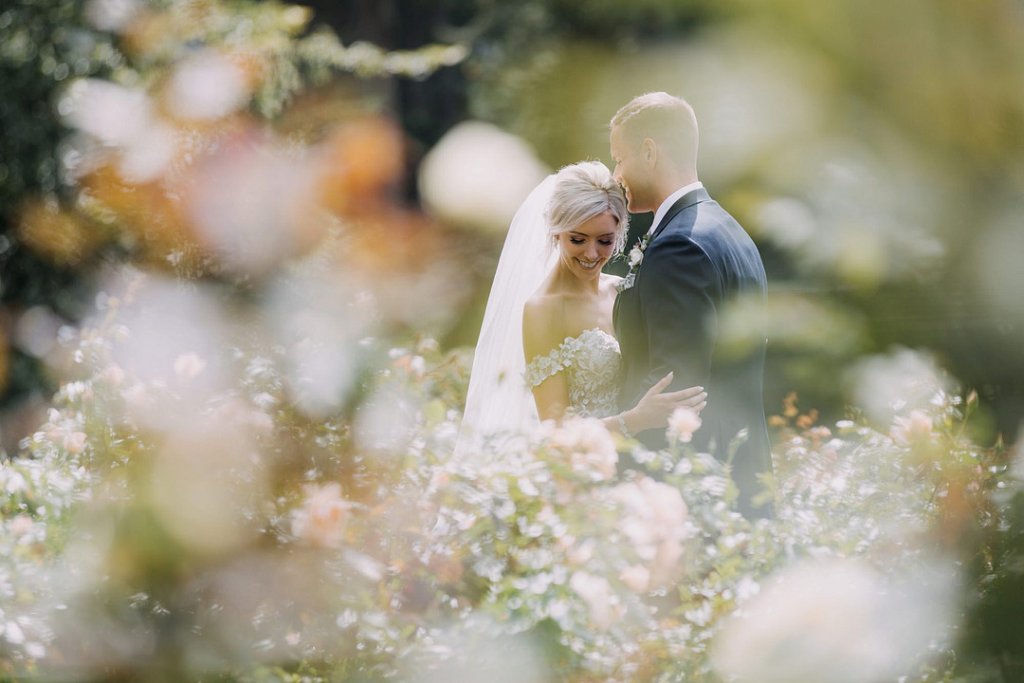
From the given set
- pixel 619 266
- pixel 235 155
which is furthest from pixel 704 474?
pixel 619 266

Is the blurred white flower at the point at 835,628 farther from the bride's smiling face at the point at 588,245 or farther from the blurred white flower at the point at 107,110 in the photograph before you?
the blurred white flower at the point at 107,110

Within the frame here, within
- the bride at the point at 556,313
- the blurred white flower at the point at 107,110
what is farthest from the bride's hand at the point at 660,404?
the blurred white flower at the point at 107,110

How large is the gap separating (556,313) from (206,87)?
3.60 metres

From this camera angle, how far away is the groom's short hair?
9.30ft

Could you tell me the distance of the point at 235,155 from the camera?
515cm

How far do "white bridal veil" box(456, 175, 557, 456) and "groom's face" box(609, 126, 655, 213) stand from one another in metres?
0.65

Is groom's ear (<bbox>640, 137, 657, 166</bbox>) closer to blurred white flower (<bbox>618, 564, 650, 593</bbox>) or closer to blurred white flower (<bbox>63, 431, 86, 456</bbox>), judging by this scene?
blurred white flower (<bbox>618, 564, 650, 593</bbox>)

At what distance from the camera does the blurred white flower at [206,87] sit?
5750 mm

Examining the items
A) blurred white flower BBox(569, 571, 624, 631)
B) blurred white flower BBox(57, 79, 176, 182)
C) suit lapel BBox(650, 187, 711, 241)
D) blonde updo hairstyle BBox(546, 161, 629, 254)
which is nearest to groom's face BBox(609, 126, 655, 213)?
suit lapel BBox(650, 187, 711, 241)

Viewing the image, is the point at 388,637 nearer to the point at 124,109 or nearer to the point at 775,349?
the point at 775,349

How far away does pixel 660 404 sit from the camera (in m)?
2.83

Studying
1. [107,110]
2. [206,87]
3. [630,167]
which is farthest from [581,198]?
[107,110]

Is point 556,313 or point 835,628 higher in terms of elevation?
point 556,313

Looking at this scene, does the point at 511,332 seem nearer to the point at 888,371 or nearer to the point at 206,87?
the point at 888,371
